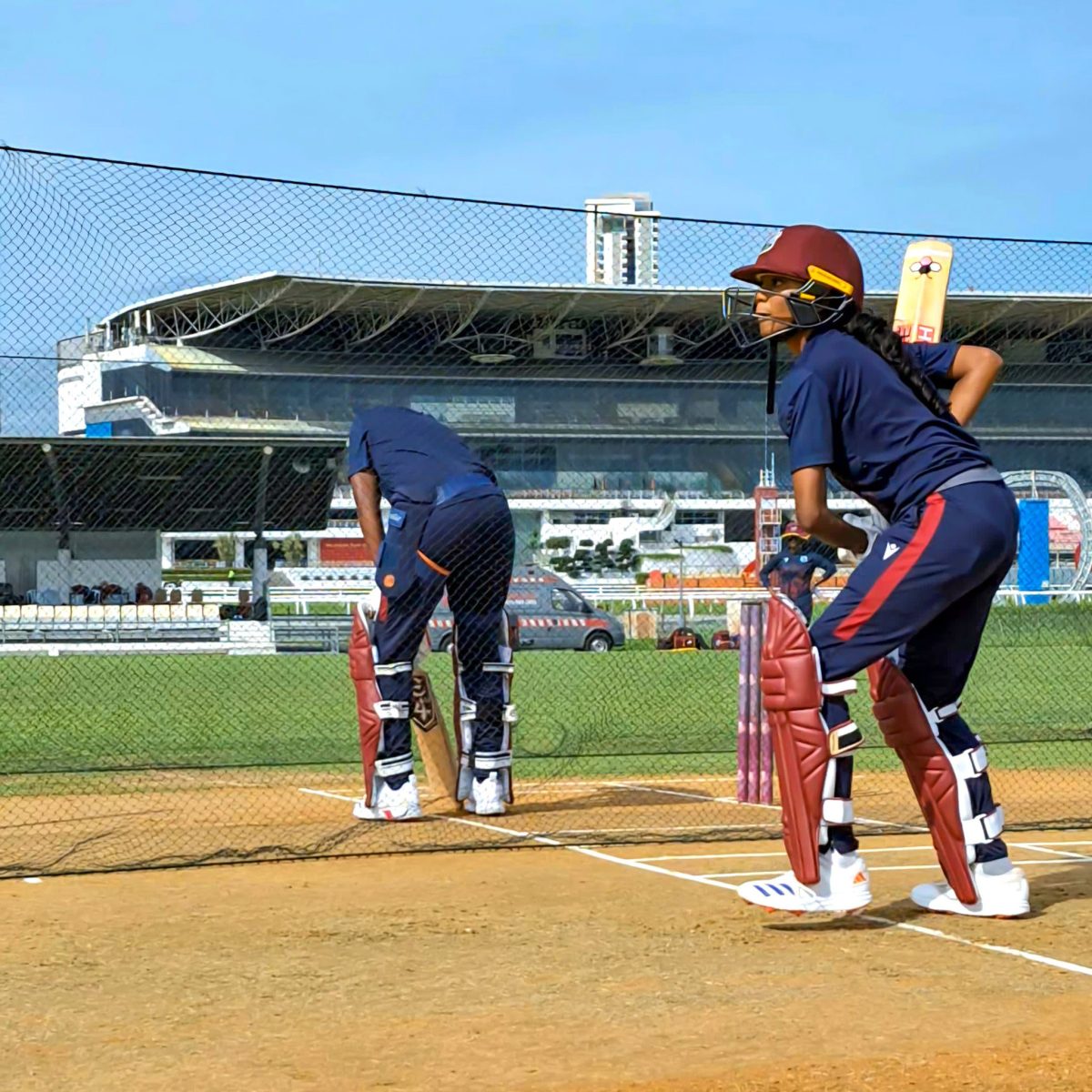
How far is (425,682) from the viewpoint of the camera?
9234 mm

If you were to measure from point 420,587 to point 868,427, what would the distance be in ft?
11.0

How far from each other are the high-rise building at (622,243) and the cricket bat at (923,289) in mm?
1453

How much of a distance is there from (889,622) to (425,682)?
A: 13.9 ft

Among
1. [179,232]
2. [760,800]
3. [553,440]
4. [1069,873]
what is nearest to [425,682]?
[760,800]

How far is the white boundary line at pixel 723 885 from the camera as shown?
4953 mm

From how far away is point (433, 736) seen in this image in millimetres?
9227

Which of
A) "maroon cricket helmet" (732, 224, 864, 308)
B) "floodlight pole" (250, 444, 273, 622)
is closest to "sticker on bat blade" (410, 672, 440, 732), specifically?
"maroon cricket helmet" (732, 224, 864, 308)

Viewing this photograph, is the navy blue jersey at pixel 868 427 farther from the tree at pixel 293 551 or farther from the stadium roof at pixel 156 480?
the tree at pixel 293 551

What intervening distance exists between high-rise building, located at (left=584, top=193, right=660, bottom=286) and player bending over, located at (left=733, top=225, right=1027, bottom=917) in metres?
3.37

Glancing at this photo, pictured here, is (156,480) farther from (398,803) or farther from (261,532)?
(398,803)

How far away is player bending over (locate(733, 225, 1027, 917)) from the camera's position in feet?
17.7

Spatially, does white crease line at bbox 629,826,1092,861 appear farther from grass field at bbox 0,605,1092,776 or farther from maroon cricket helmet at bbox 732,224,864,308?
grass field at bbox 0,605,1092,776

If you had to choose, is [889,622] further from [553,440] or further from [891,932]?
[553,440]

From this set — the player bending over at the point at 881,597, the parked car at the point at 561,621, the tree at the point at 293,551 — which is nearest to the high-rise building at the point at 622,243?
the player bending over at the point at 881,597
